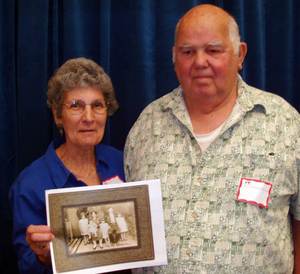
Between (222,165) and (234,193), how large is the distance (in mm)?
136

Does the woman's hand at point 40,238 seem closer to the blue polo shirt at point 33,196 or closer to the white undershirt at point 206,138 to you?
the blue polo shirt at point 33,196

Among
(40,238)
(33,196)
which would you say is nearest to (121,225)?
(40,238)

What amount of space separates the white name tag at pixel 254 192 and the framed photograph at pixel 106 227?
1.20 feet

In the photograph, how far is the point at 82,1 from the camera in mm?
2279

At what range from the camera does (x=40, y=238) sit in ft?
4.45

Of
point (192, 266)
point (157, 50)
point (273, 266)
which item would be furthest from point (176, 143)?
point (157, 50)

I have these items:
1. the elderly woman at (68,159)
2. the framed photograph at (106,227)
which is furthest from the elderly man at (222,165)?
the elderly woman at (68,159)

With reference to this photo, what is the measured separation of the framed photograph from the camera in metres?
1.39

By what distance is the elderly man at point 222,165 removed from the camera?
1.44m

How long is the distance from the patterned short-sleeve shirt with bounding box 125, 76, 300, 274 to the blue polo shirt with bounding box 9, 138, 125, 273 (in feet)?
1.44

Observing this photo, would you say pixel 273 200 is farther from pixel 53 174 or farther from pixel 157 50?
pixel 157 50

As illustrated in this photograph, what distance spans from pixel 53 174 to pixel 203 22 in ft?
3.41

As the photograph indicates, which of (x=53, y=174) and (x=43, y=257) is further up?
(x=53, y=174)

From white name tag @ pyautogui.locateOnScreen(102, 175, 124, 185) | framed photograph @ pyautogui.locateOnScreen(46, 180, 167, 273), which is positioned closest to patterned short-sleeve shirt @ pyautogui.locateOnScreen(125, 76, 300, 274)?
framed photograph @ pyautogui.locateOnScreen(46, 180, 167, 273)
